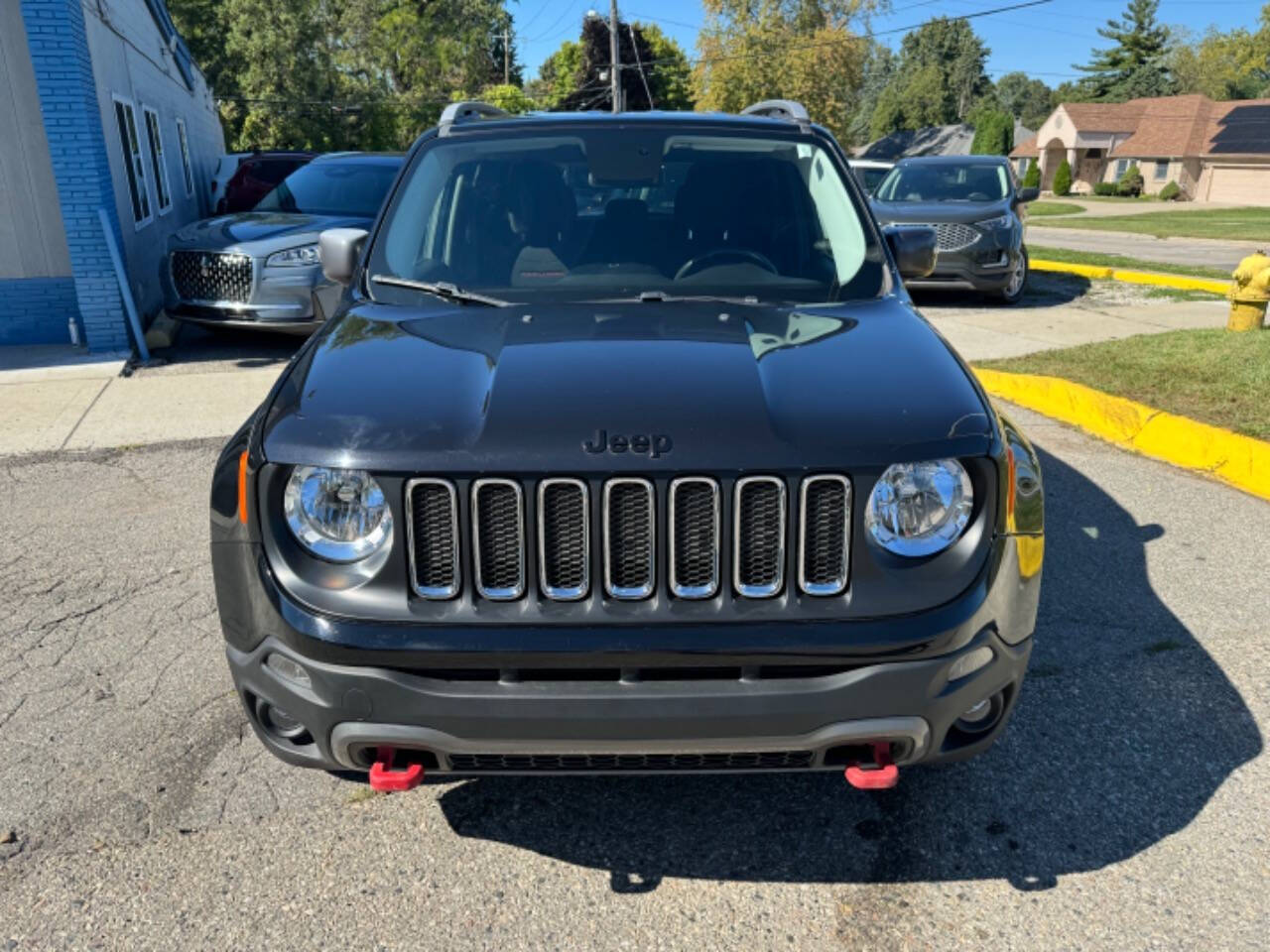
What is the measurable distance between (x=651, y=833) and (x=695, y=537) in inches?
39.5

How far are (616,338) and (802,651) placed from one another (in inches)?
39.2

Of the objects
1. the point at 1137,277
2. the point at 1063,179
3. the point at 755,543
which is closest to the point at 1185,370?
the point at 755,543

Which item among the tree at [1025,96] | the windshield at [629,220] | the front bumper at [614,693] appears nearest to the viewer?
the front bumper at [614,693]

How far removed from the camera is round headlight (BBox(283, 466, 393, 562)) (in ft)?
7.29

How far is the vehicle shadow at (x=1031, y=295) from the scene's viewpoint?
12.4 meters

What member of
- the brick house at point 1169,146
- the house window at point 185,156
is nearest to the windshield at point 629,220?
the house window at point 185,156

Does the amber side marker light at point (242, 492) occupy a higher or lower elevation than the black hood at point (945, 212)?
higher

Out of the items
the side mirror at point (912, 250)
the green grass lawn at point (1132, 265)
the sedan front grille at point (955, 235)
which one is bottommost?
the green grass lawn at point (1132, 265)

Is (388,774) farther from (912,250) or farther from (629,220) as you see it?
(912,250)

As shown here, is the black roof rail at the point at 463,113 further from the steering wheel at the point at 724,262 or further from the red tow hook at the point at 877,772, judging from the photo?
the red tow hook at the point at 877,772

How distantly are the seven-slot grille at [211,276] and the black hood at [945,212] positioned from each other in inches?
270

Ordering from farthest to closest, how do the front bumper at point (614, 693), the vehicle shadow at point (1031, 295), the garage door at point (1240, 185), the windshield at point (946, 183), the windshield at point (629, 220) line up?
the garage door at point (1240, 185), the windshield at point (946, 183), the vehicle shadow at point (1031, 295), the windshield at point (629, 220), the front bumper at point (614, 693)

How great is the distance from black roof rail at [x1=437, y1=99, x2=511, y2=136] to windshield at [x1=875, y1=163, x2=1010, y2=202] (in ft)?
31.7

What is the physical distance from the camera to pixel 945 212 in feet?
39.3
